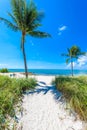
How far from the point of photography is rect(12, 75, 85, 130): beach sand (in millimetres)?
6046

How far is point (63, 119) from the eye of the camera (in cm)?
661

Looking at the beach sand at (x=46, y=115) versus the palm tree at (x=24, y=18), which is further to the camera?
the palm tree at (x=24, y=18)

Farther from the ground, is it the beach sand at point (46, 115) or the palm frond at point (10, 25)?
the palm frond at point (10, 25)

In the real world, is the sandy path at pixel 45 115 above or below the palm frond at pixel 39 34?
below

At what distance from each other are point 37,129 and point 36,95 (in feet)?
12.3

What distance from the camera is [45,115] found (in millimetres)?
6953

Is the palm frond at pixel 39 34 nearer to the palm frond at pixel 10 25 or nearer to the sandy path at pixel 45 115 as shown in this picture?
the palm frond at pixel 10 25

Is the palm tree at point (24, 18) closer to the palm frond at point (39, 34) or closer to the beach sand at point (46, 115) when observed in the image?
the palm frond at point (39, 34)

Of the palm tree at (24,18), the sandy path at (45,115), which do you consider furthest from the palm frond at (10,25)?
the sandy path at (45,115)

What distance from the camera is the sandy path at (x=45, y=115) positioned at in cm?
607

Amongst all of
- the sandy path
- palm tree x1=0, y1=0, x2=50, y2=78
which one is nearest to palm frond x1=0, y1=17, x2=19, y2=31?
palm tree x1=0, y1=0, x2=50, y2=78

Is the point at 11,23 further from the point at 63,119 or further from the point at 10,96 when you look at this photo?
the point at 63,119

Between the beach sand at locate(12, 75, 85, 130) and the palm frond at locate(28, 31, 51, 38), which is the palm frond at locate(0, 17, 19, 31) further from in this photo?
the beach sand at locate(12, 75, 85, 130)

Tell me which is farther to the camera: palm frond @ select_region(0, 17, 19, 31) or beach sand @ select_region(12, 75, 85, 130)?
palm frond @ select_region(0, 17, 19, 31)
